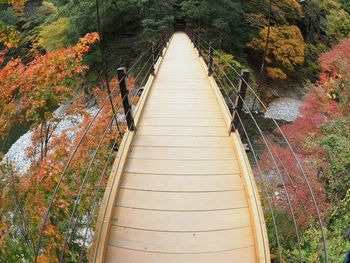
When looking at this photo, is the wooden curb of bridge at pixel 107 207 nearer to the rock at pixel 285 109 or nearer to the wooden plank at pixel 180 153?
the wooden plank at pixel 180 153

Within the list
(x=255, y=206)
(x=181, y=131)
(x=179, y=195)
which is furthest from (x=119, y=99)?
(x=255, y=206)

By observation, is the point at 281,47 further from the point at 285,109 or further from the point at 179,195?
the point at 179,195

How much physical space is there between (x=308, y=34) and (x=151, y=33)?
10187 millimetres

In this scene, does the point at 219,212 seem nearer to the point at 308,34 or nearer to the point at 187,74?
the point at 187,74

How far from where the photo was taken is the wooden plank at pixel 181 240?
2.29 meters

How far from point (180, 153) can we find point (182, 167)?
27cm

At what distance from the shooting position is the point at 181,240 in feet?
7.73

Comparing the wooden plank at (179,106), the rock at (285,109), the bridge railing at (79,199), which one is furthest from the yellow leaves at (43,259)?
the rock at (285,109)

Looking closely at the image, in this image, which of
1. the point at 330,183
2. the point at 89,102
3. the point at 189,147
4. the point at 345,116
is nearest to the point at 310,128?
the point at 345,116

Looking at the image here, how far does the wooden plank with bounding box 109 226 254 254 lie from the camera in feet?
7.53

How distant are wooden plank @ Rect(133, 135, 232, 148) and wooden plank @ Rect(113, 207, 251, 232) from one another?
1077 millimetres

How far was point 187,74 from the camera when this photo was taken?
6566 millimetres

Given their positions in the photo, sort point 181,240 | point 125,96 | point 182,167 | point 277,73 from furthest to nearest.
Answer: point 277,73, point 125,96, point 182,167, point 181,240

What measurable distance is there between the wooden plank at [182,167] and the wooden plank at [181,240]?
0.75 metres
